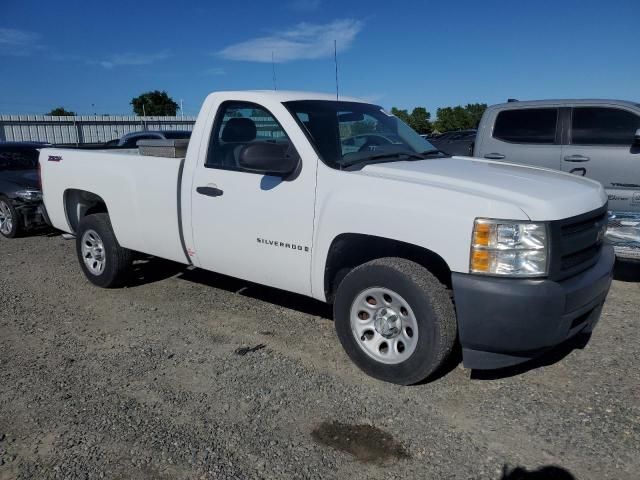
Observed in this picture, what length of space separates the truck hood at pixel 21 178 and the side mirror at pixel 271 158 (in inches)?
269

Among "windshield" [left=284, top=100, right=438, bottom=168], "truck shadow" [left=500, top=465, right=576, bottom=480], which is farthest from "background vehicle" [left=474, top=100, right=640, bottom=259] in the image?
"truck shadow" [left=500, top=465, right=576, bottom=480]

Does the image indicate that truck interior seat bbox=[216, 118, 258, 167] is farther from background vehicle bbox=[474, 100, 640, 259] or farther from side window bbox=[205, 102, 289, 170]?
background vehicle bbox=[474, 100, 640, 259]

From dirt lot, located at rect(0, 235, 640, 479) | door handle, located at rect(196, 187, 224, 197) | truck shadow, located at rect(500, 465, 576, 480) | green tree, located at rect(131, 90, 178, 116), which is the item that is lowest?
truck shadow, located at rect(500, 465, 576, 480)

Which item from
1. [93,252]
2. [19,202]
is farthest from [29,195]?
[93,252]

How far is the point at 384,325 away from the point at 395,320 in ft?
0.28

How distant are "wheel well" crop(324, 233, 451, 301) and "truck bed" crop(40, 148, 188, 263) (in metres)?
1.61

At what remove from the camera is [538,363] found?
402 centimetres

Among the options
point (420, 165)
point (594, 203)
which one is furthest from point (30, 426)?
point (594, 203)

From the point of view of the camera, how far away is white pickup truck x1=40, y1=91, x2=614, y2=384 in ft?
10.2

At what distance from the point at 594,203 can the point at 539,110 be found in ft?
12.1

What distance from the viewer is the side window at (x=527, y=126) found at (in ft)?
22.2

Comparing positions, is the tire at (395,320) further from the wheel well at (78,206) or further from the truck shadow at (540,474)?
the wheel well at (78,206)

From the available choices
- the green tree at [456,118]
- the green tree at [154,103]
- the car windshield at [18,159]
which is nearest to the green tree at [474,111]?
the green tree at [456,118]

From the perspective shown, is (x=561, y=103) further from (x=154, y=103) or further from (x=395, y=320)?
(x=154, y=103)
